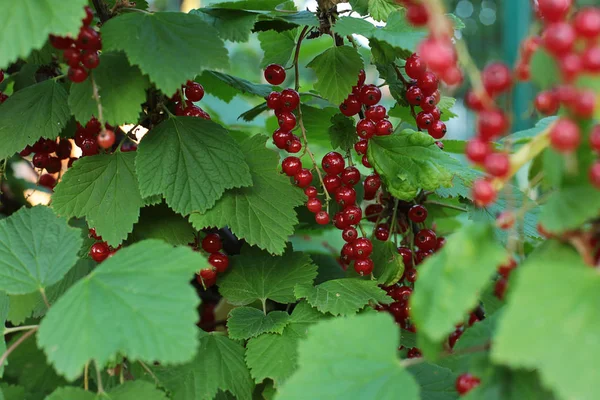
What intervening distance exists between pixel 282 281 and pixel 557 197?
0.52 m

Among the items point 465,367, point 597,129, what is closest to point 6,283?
point 465,367

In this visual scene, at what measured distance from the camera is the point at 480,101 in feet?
1.31

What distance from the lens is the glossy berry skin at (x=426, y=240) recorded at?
35.1 inches

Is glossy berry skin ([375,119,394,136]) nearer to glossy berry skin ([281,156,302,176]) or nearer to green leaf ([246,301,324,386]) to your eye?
glossy berry skin ([281,156,302,176])

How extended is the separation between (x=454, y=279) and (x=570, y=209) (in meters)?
0.10

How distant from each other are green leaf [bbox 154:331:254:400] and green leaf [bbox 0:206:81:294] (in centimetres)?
18

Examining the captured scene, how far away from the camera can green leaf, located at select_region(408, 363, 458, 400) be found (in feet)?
2.10

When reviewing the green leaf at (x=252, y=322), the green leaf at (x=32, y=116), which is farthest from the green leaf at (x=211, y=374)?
the green leaf at (x=32, y=116)

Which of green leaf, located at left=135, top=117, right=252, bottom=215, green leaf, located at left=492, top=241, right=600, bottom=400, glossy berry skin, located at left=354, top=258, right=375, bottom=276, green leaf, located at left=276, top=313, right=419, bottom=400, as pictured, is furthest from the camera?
glossy berry skin, located at left=354, top=258, right=375, bottom=276

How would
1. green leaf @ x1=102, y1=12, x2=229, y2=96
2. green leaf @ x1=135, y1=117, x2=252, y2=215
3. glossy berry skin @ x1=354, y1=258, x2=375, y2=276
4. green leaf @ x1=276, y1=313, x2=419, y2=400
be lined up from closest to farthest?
green leaf @ x1=276, y1=313, x2=419, y2=400, green leaf @ x1=102, y1=12, x2=229, y2=96, green leaf @ x1=135, y1=117, x2=252, y2=215, glossy berry skin @ x1=354, y1=258, x2=375, y2=276

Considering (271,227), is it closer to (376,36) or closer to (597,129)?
(376,36)

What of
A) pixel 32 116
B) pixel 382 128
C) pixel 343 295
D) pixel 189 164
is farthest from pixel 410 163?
pixel 32 116

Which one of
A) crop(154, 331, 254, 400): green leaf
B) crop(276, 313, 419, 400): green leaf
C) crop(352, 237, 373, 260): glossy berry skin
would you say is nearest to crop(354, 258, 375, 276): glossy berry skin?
crop(352, 237, 373, 260): glossy berry skin

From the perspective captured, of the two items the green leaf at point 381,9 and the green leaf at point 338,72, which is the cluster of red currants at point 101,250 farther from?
the green leaf at point 381,9
